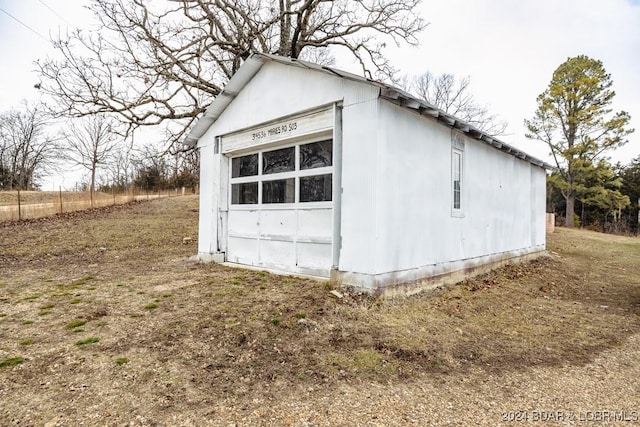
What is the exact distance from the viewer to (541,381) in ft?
10.6

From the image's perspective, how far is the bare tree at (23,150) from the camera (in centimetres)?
3070

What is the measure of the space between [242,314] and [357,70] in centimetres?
1425

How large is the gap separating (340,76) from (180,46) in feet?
31.3

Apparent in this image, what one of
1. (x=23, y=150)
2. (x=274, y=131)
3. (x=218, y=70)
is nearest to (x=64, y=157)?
(x=23, y=150)

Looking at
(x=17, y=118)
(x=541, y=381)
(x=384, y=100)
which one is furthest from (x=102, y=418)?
(x=17, y=118)

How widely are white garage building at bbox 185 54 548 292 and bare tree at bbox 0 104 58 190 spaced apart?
104 feet

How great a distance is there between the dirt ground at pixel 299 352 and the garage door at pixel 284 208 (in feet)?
1.83

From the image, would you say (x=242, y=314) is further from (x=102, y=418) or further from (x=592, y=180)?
(x=592, y=180)

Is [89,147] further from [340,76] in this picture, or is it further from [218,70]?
[340,76]

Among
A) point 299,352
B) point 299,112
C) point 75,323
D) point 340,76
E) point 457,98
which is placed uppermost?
point 457,98

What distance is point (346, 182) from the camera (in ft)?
18.5

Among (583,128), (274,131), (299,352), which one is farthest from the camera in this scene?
(583,128)

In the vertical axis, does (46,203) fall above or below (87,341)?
above

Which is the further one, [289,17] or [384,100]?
[289,17]
